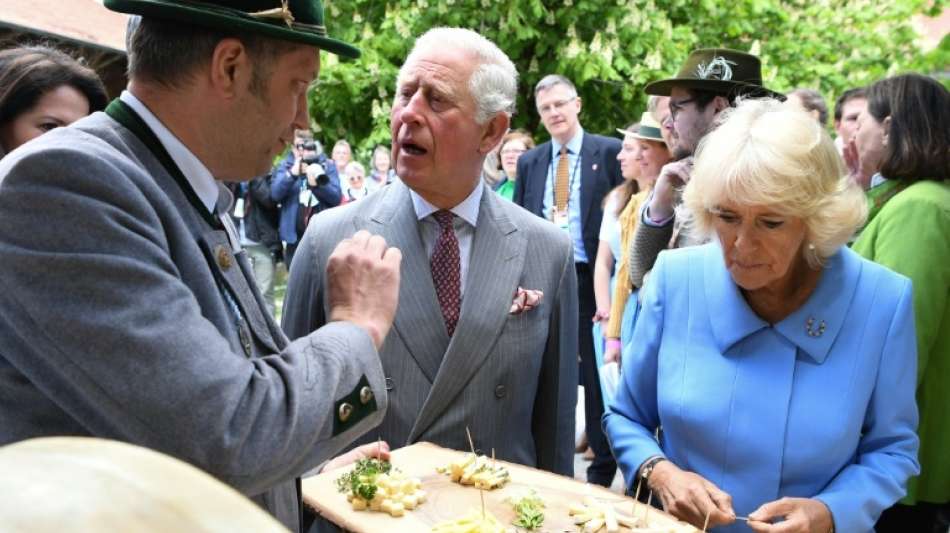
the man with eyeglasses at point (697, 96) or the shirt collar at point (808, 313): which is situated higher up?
the man with eyeglasses at point (697, 96)

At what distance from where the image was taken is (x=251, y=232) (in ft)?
36.3

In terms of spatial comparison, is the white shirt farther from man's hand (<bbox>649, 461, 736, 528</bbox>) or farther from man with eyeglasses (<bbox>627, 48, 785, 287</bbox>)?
man with eyeglasses (<bbox>627, 48, 785, 287</bbox>)

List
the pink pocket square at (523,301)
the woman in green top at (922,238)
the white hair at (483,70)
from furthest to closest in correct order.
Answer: the woman in green top at (922,238) < the white hair at (483,70) < the pink pocket square at (523,301)

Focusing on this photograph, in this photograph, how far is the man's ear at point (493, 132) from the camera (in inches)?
122

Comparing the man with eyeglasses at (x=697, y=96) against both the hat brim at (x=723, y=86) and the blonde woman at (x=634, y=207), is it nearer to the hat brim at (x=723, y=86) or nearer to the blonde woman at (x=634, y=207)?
the hat brim at (x=723, y=86)

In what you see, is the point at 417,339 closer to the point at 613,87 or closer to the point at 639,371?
the point at 639,371

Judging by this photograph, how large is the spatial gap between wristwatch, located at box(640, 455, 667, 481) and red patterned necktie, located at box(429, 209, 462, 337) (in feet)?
2.25

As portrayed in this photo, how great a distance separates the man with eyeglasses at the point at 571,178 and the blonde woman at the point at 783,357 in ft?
13.6

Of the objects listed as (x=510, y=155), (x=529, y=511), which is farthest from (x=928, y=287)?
(x=510, y=155)

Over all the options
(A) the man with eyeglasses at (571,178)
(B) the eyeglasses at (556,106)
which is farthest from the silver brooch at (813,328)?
(B) the eyeglasses at (556,106)

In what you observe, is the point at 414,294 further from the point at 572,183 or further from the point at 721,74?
the point at 572,183

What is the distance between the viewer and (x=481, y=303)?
2.84 meters

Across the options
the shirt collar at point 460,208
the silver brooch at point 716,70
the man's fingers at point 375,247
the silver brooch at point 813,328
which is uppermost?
the silver brooch at point 716,70

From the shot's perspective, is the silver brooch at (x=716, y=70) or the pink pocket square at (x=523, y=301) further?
the silver brooch at (x=716, y=70)
